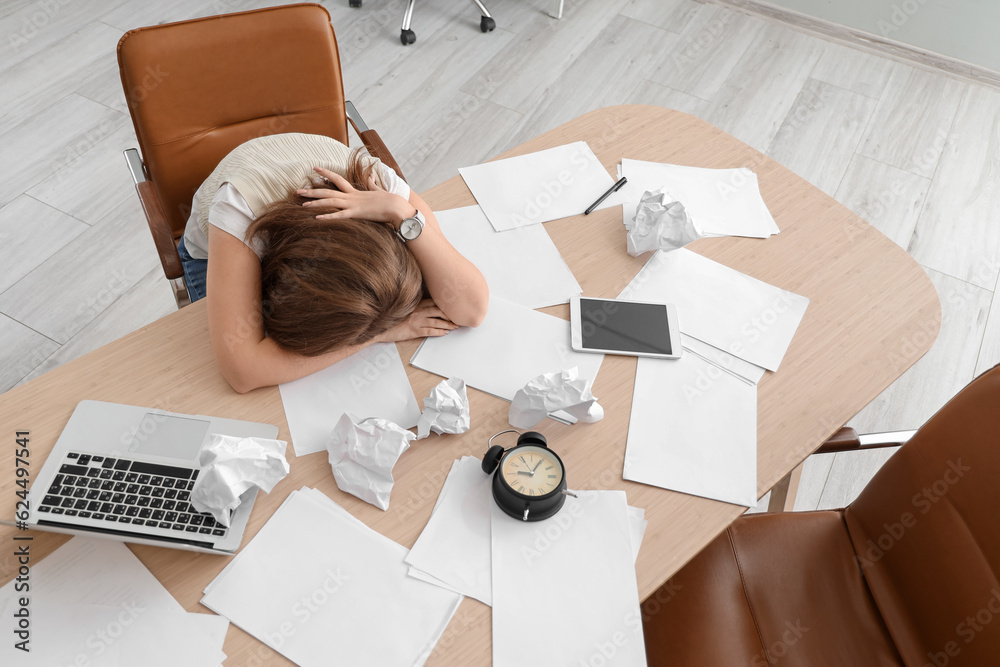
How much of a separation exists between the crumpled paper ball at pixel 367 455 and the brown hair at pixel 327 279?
0.55 ft

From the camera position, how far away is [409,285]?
1234 millimetres

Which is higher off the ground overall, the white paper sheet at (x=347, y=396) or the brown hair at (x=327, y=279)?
the brown hair at (x=327, y=279)

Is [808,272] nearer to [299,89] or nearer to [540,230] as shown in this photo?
[540,230]

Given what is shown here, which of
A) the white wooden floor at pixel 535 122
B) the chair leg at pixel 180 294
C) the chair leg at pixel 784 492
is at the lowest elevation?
the white wooden floor at pixel 535 122

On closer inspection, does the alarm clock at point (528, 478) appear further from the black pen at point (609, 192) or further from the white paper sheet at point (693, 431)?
the black pen at point (609, 192)

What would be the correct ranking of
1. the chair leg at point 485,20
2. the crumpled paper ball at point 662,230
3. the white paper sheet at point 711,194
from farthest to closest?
the chair leg at point 485,20
the white paper sheet at point 711,194
the crumpled paper ball at point 662,230

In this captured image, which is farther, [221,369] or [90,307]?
[90,307]

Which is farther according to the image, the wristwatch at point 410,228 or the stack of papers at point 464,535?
the wristwatch at point 410,228

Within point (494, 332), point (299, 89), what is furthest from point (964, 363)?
point (299, 89)

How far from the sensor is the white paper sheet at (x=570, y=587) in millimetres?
989

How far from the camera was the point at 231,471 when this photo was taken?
106cm

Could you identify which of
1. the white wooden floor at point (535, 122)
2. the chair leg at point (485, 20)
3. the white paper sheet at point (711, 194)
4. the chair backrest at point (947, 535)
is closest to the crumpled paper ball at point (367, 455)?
the white paper sheet at point (711, 194)

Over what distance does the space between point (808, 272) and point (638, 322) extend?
435 mm

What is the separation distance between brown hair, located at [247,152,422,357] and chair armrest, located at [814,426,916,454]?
0.82 meters
